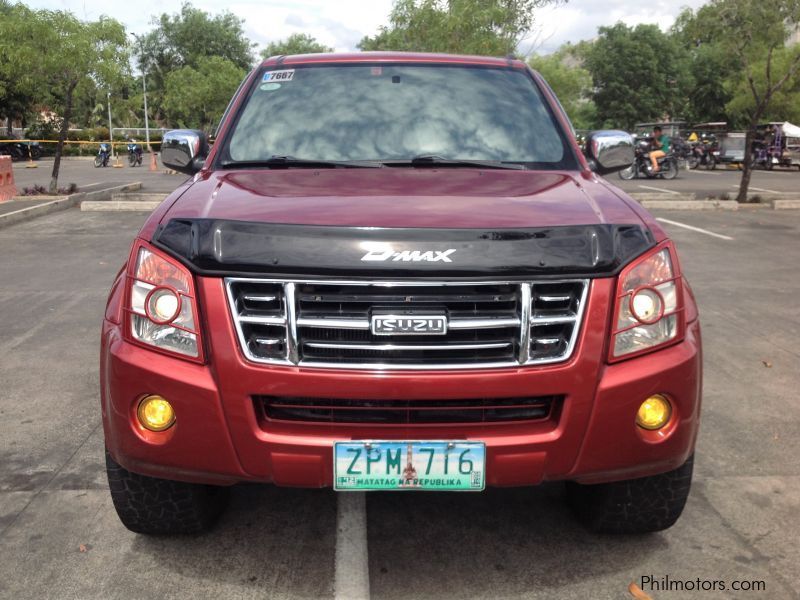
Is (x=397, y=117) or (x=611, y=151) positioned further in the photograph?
(x=611, y=151)

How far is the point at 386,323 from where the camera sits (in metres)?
2.54

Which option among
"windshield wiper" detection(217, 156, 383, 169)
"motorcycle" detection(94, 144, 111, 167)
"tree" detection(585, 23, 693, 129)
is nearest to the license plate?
"windshield wiper" detection(217, 156, 383, 169)

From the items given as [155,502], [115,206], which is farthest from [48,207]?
[155,502]

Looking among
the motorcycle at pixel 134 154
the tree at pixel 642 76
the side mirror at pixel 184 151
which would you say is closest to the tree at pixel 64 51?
the side mirror at pixel 184 151

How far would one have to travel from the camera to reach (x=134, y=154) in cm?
3609

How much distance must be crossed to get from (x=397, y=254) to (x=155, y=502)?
4.32 feet

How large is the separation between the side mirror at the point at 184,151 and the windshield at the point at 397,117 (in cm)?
37

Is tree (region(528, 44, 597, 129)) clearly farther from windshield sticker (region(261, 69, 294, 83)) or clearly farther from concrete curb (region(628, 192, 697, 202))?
windshield sticker (region(261, 69, 294, 83))

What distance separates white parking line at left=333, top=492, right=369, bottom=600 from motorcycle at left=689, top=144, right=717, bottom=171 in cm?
3238

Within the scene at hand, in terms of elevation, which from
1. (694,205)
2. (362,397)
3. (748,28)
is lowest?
(694,205)

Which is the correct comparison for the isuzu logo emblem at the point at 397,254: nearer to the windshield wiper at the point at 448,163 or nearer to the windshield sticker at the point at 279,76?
the windshield wiper at the point at 448,163

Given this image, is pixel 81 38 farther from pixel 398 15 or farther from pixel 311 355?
pixel 311 355

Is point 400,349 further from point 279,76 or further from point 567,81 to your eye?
point 567,81

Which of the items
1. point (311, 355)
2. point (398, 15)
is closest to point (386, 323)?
A: point (311, 355)
